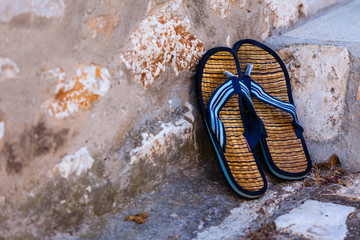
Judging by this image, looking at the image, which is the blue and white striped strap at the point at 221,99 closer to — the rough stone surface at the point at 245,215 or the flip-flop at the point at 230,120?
the flip-flop at the point at 230,120

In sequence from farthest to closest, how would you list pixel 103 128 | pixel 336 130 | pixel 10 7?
pixel 336 130
pixel 103 128
pixel 10 7

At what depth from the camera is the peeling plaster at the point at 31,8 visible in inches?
45.9

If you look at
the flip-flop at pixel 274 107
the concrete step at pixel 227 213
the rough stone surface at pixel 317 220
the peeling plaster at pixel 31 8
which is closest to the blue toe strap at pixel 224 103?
the flip-flop at pixel 274 107

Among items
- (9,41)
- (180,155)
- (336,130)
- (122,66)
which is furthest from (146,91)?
(336,130)

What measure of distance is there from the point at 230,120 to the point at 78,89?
27.0 inches

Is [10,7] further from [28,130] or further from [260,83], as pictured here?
[260,83]

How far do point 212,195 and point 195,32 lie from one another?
652mm

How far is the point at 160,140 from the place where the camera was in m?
1.62

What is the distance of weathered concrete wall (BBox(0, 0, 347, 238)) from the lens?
4.06ft

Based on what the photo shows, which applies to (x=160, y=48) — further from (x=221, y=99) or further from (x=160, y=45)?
(x=221, y=99)

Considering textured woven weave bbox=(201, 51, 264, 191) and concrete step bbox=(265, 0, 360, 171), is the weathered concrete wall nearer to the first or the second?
textured woven weave bbox=(201, 51, 264, 191)

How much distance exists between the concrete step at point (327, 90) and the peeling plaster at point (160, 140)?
0.60 metres

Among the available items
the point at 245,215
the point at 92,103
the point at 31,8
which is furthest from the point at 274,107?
the point at 31,8

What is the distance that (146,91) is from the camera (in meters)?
1.61
